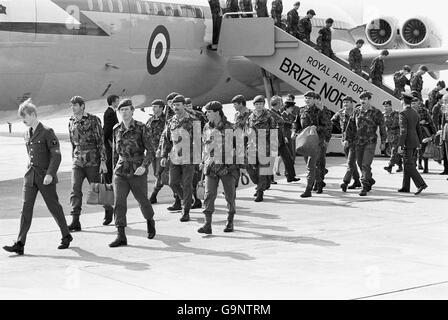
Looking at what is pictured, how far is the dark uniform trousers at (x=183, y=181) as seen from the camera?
12.1 m

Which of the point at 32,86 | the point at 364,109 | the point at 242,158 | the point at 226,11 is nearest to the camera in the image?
the point at 242,158

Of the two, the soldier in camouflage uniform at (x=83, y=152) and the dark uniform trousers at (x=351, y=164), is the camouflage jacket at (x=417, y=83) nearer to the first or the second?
the dark uniform trousers at (x=351, y=164)

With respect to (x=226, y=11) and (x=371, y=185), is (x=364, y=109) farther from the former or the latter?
(x=226, y=11)

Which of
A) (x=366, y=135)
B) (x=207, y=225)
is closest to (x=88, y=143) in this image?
(x=207, y=225)

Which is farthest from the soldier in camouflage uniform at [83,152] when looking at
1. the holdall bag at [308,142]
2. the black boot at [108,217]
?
the holdall bag at [308,142]

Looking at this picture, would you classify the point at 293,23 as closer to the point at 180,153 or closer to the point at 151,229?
the point at 180,153

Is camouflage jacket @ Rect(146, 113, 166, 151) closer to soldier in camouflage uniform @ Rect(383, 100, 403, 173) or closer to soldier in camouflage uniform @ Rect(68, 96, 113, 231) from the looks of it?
soldier in camouflage uniform @ Rect(68, 96, 113, 231)

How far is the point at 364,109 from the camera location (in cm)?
1463

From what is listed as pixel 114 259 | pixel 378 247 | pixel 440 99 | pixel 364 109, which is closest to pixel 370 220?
pixel 378 247

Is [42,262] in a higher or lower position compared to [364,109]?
lower

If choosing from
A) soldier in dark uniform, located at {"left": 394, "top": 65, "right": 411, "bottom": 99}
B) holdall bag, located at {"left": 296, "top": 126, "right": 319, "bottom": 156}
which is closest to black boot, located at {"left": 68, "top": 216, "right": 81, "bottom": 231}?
holdall bag, located at {"left": 296, "top": 126, "right": 319, "bottom": 156}

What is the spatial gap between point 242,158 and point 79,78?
22.3 feet
